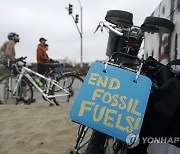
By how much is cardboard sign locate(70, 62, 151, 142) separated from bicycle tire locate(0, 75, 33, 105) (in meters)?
4.99

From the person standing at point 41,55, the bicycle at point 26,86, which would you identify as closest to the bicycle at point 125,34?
the bicycle at point 26,86

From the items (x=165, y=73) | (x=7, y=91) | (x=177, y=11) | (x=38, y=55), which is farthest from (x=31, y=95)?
(x=165, y=73)

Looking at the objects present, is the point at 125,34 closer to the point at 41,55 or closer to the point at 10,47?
the point at 10,47

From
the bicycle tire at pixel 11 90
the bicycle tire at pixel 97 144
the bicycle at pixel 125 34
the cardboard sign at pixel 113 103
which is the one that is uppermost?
the bicycle at pixel 125 34

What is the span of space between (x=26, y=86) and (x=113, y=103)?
16.8ft

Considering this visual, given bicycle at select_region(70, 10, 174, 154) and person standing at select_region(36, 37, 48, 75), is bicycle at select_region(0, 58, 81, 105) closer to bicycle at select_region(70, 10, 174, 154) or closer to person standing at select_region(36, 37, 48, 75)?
person standing at select_region(36, 37, 48, 75)

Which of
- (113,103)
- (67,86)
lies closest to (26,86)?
(67,86)

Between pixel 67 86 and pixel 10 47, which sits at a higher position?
pixel 10 47

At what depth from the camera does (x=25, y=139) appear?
380cm

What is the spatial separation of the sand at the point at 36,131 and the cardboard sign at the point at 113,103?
1.91m

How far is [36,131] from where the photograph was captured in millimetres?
4117

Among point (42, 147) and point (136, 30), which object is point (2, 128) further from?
point (136, 30)

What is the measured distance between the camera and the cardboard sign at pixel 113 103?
1.47 metres

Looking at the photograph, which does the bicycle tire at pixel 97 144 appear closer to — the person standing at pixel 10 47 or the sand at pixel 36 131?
the sand at pixel 36 131
